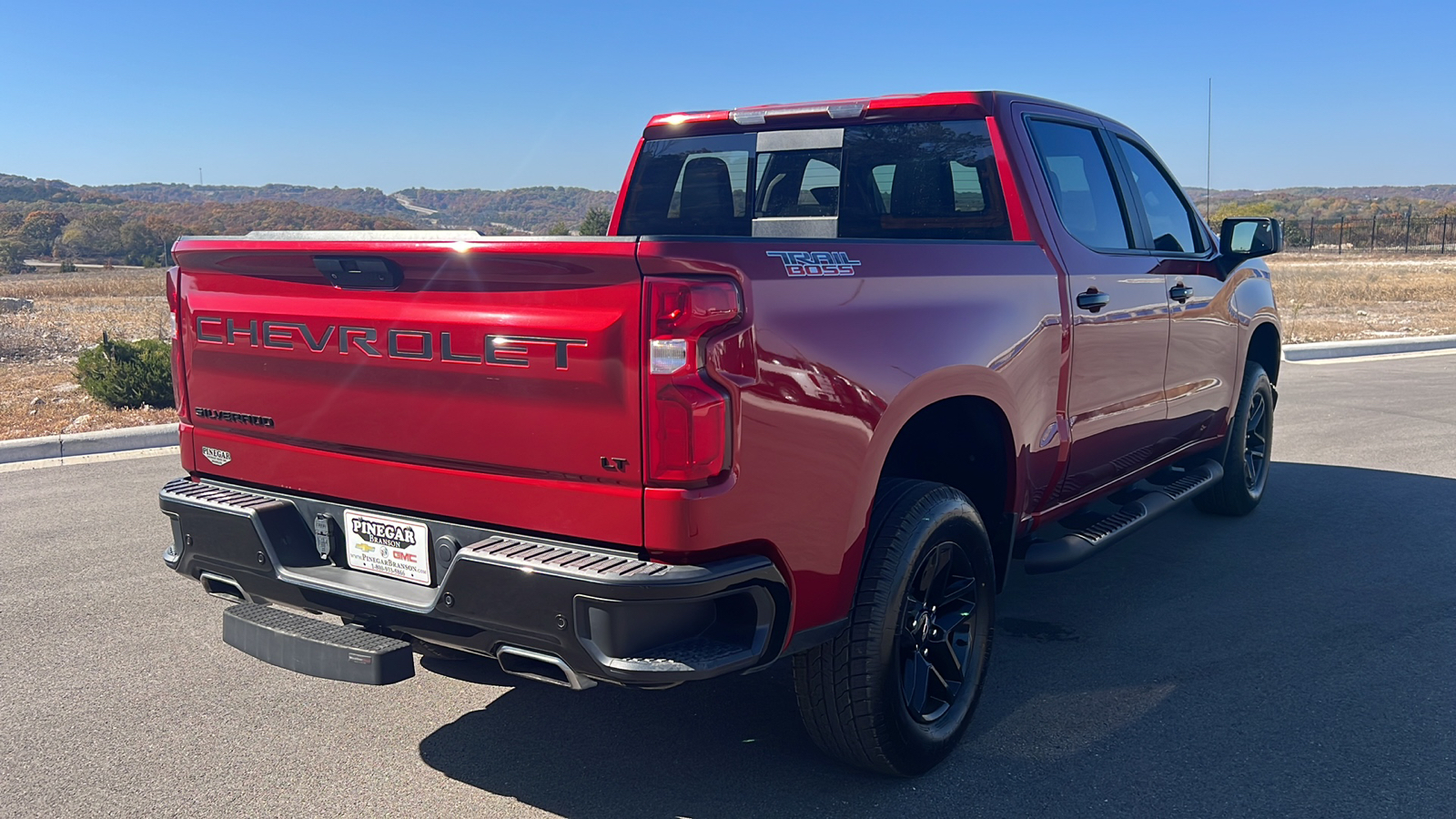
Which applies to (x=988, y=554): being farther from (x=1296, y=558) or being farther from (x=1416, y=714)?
(x=1296, y=558)

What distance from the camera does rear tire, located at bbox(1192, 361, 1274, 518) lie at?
20.3ft

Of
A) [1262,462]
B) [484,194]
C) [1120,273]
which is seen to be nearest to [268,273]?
[1120,273]

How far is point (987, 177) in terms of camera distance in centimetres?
421

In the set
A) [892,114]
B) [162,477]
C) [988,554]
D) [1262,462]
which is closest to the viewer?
[988,554]

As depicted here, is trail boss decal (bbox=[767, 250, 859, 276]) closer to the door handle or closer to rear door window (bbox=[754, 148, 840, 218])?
the door handle

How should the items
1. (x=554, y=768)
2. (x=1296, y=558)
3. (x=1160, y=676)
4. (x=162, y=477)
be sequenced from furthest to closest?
(x=162, y=477)
(x=1296, y=558)
(x=1160, y=676)
(x=554, y=768)

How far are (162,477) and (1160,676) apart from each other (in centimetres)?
599

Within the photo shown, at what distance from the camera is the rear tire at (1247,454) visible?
6.18 meters

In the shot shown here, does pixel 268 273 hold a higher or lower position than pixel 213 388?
higher

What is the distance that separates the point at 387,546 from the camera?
10.1 feet

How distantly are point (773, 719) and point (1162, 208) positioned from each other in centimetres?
307

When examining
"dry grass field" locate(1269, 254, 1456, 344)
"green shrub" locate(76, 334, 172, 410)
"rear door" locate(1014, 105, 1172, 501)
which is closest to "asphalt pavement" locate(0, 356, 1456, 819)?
"rear door" locate(1014, 105, 1172, 501)

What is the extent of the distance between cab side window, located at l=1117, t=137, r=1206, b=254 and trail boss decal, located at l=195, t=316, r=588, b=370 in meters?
3.32

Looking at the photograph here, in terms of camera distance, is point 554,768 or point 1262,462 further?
point 1262,462
